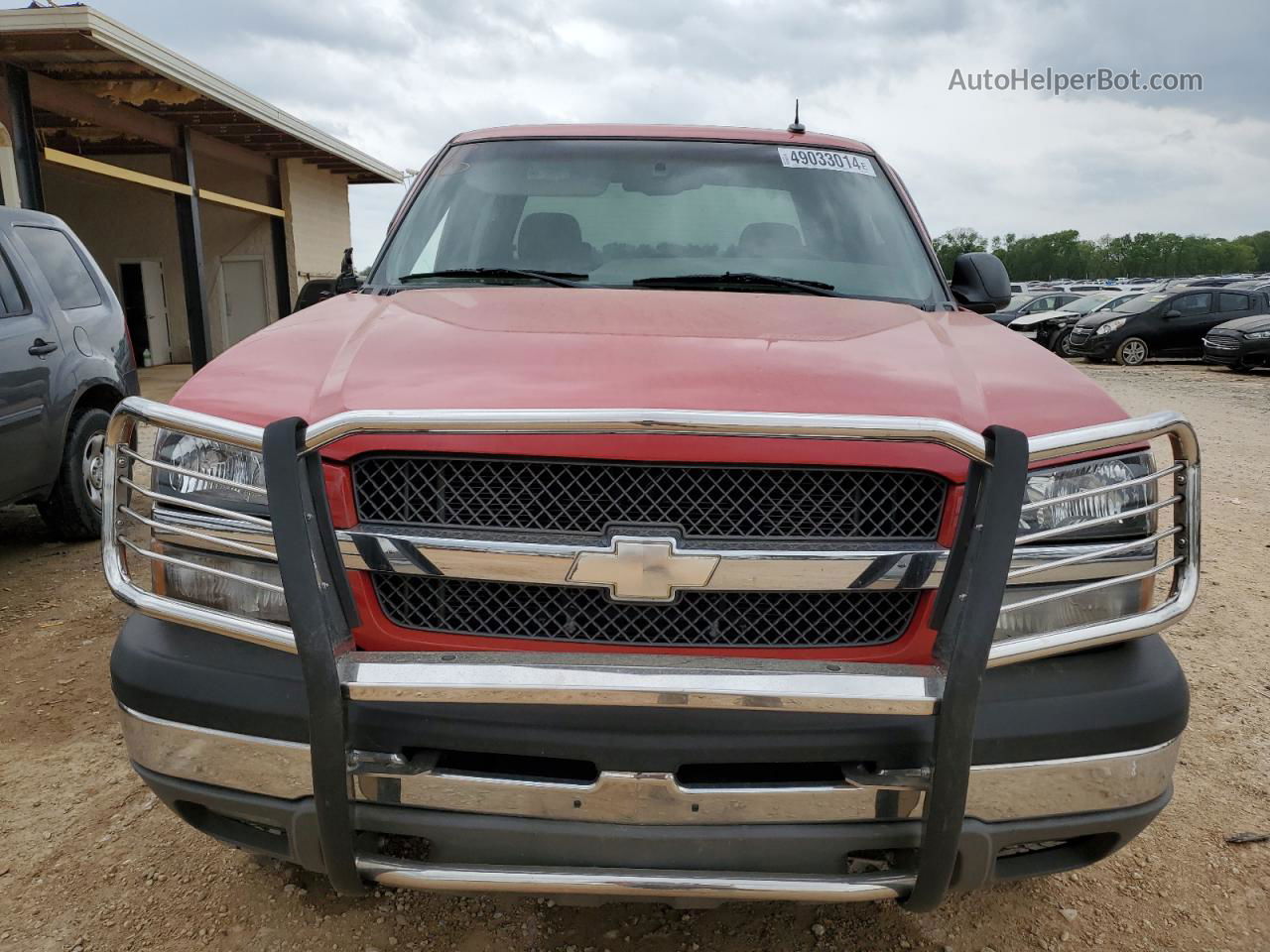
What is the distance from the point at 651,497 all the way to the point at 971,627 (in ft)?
1.95

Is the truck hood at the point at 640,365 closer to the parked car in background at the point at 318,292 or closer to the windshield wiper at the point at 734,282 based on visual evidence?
the windshield wiper at the point at 734,282

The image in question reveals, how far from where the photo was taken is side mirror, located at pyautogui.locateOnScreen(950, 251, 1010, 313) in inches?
130

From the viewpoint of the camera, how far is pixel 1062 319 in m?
25.1

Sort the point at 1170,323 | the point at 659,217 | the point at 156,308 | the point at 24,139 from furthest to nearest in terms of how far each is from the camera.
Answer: the point at 1170,323
the point at 156,308
the point at 24,139
the point at 659,217

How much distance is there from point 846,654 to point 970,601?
0.96ft

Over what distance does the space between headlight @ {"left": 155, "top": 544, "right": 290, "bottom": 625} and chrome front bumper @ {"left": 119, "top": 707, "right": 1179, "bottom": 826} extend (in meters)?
0.25

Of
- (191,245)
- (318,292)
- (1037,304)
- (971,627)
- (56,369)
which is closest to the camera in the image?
(971,627)

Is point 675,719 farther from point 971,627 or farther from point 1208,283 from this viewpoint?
point 1208,283

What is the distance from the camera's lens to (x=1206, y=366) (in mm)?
20484

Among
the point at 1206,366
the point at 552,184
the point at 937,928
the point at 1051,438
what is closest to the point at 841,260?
the point at 552,184

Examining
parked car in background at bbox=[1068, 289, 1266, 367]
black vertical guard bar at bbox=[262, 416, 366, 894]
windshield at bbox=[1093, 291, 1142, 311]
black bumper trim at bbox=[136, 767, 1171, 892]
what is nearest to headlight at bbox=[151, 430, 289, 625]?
black vertical guard bar at bbox=[262, 416, 366, 894]

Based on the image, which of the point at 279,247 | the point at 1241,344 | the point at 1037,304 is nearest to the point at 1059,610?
the point at 1241,344

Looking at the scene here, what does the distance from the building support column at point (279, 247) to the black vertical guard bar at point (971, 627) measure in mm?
20546

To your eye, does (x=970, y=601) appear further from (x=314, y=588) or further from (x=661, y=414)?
(x=314, y=588)
